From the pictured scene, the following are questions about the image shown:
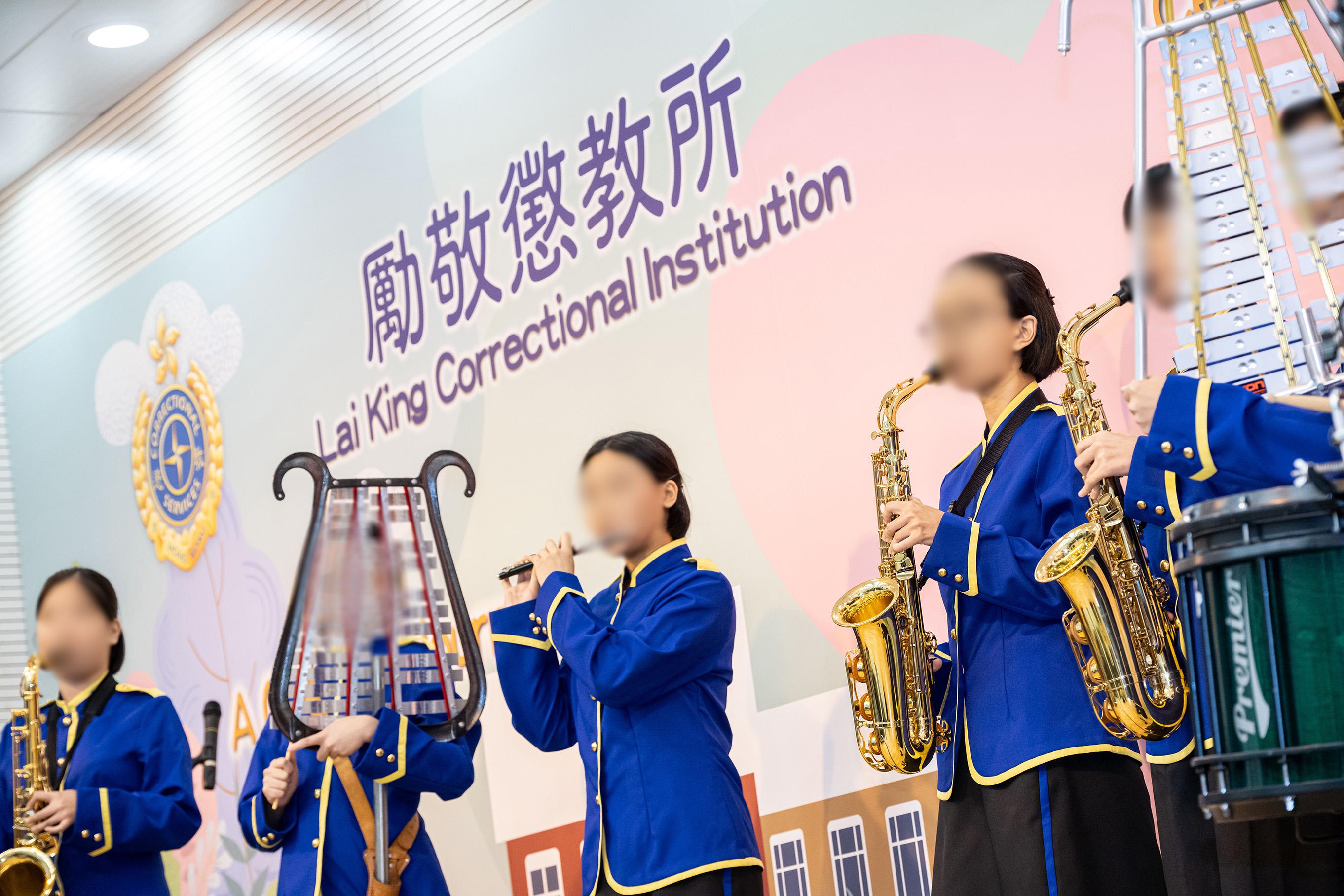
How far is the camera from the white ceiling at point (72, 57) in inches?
235

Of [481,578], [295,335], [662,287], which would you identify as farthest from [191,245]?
[662,287]

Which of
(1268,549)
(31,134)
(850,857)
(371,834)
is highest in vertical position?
(31,134)

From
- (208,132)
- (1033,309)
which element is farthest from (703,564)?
(208,132)

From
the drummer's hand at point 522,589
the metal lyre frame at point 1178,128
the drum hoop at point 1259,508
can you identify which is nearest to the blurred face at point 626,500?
the drummer's hand at point 522,589

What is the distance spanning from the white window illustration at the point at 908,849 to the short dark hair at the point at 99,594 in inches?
94.6

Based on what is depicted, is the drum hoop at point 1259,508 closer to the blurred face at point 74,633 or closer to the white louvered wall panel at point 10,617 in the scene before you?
the blurred face at point 74,633

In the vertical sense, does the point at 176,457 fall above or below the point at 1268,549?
above

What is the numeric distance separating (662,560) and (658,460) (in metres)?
0.25

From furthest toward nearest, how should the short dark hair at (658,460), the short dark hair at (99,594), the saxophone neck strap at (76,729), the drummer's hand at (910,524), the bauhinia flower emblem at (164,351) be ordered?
the bauhinia flower emblem at (164,351), the short dark hair at (99,594), the saxophone neck strap at (76,729), the short dark hair at (658,460), the drummer's hand at (910,524)

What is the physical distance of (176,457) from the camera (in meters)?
6.32

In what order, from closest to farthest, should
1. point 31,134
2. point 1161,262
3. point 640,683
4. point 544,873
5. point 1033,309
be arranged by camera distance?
point 1161,262 < point 1033,309 < point 640,683 < point 544,873 < point 31,134

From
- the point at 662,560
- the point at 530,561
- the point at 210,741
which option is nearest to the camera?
the point at 662,560

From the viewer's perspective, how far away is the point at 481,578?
4914mm

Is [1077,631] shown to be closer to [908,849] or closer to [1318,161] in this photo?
[1318,161]
